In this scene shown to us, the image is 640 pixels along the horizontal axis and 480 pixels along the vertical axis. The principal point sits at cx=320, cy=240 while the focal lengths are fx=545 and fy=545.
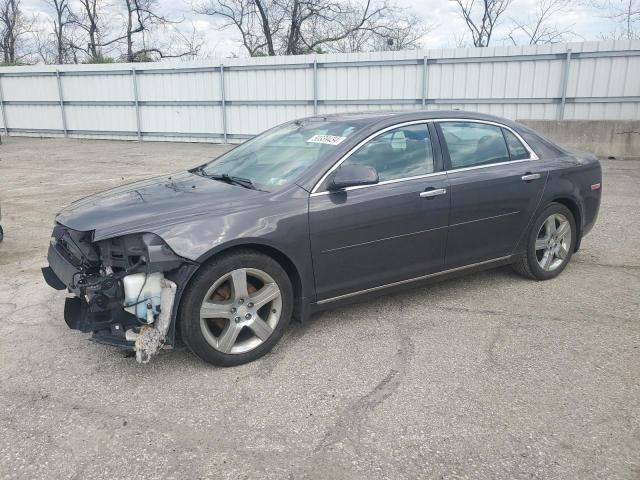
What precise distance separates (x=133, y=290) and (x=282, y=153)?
164 cm

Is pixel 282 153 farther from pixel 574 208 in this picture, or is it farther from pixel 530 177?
pixel 574 208

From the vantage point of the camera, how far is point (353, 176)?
361cm

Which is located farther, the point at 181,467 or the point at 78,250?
the point at 78,250

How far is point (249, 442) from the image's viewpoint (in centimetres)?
273

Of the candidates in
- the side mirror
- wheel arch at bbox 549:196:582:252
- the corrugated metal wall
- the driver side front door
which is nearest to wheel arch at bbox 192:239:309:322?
the driver side front door

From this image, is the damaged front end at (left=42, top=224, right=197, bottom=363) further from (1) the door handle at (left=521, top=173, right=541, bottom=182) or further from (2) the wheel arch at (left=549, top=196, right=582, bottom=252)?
(2) the wheel arch at (left=549, top=196, right=582, bottom=252)

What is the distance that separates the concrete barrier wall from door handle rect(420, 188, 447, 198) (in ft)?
34.2

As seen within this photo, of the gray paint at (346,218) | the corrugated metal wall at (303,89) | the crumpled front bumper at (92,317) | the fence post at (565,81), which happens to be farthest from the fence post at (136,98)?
the crumpled front bumper at (92,317)

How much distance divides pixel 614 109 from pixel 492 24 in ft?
61.3

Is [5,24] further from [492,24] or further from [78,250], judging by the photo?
[78,250]

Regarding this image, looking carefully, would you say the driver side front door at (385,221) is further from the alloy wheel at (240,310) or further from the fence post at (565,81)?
the fence post at (565,81)

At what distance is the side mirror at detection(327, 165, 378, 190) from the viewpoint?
11.8 ft

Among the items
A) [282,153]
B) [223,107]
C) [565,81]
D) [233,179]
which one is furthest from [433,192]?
[223,107]

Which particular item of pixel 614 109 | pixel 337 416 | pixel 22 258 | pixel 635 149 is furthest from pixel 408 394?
pixel 614 109
